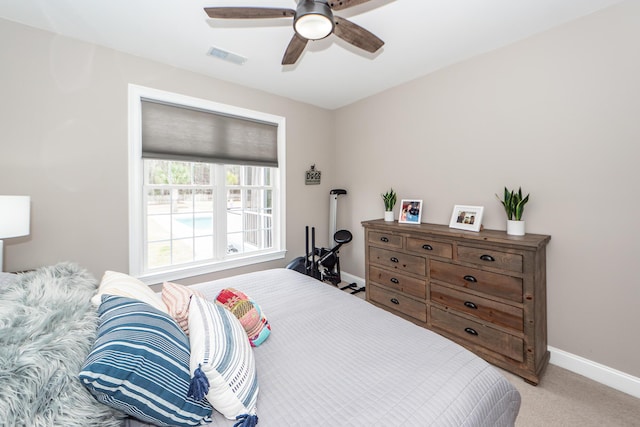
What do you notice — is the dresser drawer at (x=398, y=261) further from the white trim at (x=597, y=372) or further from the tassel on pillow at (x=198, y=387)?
the tassel on pillow at (x=198, y=387)

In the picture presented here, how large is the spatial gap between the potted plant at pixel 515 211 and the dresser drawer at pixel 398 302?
1.03m

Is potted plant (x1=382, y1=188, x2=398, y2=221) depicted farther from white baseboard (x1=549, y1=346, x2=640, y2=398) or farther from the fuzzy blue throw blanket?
the fuzzy blue throw blanket

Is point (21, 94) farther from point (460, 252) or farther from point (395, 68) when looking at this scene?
point (460, 252)

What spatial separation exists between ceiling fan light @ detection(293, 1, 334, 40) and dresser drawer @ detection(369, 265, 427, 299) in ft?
7.32

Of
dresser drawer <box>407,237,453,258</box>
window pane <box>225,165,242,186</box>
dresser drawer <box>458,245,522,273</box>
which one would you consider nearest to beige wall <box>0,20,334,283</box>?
window pane <box>225,165,242,186</box>

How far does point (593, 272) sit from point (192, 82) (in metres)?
4.03

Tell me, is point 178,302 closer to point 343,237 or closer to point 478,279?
point 478,279

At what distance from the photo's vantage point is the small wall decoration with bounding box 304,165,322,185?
393 centimetres

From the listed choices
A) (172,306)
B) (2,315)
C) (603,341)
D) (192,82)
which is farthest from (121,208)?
(603,341)

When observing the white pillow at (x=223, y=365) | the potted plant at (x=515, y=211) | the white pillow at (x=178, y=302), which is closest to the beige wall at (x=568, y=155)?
the potted plant at (x=515, y=211)

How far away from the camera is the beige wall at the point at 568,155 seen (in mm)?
1871

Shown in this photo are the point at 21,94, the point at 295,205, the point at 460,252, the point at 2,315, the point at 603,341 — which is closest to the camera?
the point at 2,315

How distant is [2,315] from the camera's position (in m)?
0.83

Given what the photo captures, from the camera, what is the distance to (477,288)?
2203mm
